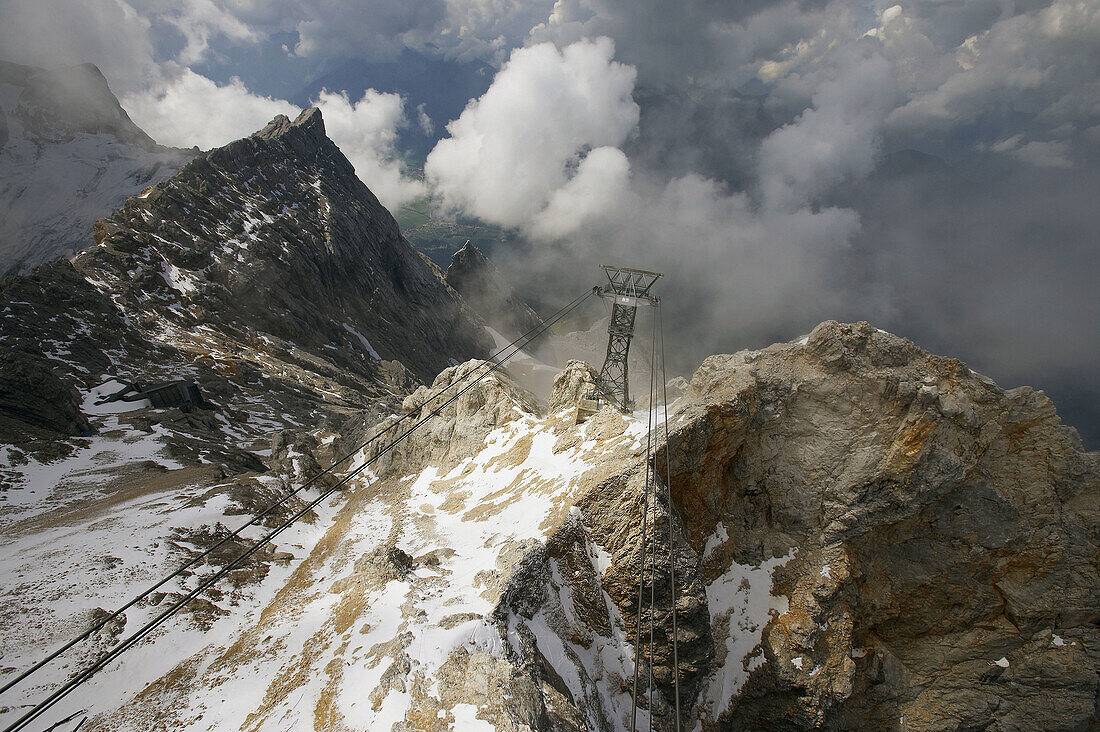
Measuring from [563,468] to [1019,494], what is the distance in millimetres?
21841

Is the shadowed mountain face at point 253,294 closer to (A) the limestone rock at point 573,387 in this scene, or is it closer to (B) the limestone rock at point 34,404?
(B) the limestone rock at point 34,404

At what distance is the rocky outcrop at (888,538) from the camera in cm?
1972

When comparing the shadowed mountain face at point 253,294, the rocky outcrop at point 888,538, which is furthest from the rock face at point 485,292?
the rocky outcrop at point 888,538

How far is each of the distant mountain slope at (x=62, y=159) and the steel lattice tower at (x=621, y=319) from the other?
495 feet

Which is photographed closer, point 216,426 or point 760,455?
point 760,455

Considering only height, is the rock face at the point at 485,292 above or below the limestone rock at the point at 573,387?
above

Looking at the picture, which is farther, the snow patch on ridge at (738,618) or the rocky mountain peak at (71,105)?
the rocky mountain peak at (71,105)

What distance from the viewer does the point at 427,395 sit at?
37.4 m

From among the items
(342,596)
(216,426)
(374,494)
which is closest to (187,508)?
(374,494)

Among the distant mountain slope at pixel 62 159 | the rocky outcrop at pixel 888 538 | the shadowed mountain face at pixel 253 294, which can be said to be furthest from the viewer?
the distant mountain slope at pixel 62 159

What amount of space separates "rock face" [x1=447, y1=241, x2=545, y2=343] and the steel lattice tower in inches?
5810

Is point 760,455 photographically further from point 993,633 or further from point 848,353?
point 993,633

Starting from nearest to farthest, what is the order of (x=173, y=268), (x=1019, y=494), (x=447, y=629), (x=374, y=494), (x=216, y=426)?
1. (x=447, y=629)
2. (x=1019, y=494)
3. (x=374, y=494)
4. (x=216, y=426)
5. (x=173, y=268)

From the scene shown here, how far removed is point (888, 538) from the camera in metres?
21.7
